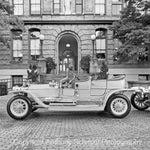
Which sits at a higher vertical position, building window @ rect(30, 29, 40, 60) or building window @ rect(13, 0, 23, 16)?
building window @ rect(13, 0, 23, 16)

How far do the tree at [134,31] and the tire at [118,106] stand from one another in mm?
8056

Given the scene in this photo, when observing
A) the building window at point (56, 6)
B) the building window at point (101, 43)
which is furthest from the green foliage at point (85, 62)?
the building window at point (56, 6)

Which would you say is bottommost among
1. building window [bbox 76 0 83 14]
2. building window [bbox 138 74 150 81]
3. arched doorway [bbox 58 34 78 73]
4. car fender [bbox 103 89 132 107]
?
car fender [bbox 103 89 132 107]

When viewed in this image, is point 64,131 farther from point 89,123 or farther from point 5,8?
point 5,8

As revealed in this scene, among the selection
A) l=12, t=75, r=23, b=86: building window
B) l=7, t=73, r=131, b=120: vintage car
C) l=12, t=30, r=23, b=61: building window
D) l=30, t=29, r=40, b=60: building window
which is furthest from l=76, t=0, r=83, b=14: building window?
l=7, t=73, r=131, b=120: vintage car

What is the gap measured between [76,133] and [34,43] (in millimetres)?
17344

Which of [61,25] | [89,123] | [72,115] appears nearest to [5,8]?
[61,25]

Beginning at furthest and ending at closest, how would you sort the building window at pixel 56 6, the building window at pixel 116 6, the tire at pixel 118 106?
the building window at pixel 116 6 → the building window at pixel 56 6 → the tire at pixel 118 106

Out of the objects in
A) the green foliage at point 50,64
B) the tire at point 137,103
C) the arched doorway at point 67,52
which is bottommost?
the tire at point 137,103

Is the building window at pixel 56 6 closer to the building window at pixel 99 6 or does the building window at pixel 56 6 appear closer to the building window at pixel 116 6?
the building window at pixel 99 6

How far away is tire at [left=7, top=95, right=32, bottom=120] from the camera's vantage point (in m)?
6.26

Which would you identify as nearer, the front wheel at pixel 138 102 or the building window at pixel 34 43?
the front wheel at pixel 138 102

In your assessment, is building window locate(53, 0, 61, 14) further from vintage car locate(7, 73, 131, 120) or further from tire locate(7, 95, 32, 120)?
tire locate(7, 95, 32, 120)

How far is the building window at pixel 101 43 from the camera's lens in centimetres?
2056
